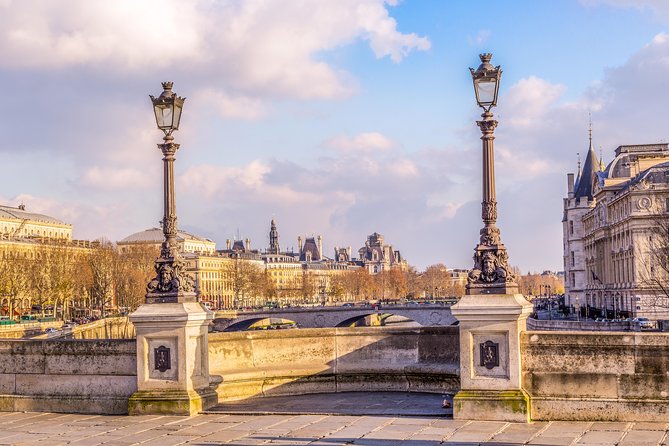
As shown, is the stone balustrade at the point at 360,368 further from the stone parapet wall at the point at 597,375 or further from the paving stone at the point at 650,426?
the paving stone at the point at 650,426

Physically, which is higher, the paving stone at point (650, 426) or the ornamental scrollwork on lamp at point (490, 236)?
the ornamental scrollwork on lamp at point (490, 236)

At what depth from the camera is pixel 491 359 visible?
1602 centimetres

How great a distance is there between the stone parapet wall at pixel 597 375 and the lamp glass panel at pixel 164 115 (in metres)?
7.74

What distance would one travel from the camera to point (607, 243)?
363ft

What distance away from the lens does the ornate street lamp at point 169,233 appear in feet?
58.3

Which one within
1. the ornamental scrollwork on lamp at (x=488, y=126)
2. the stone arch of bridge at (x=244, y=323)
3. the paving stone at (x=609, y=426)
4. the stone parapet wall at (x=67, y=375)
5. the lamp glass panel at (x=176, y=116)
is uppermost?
the lamp glass panel at (x=176, y=116)

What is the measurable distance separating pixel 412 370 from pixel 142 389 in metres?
5.37

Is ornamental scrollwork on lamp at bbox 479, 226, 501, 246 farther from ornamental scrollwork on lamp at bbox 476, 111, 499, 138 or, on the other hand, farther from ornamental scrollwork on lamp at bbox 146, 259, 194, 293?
ornamental scrollwork on lamp at bbox 146, 259, 194, 293

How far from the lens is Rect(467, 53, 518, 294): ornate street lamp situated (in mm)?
16266

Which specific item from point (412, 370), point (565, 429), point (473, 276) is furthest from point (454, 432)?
point (412, 370)

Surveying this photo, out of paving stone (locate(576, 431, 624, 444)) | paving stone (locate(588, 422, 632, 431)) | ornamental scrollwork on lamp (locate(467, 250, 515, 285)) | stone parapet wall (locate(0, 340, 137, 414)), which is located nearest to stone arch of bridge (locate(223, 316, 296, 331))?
stone parapet wall (locate(0, 340, 137, 414))

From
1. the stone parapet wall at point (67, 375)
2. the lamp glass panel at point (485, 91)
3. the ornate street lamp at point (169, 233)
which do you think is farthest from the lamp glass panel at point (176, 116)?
the lamp glass panel at point (485, 91)

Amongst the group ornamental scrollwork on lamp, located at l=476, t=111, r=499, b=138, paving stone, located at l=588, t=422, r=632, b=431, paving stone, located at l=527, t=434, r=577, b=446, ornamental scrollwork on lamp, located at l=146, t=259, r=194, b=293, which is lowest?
paving stone, located at l=527, t=434, r=577, b=446

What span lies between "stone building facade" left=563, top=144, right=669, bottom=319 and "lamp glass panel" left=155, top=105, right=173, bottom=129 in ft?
209
